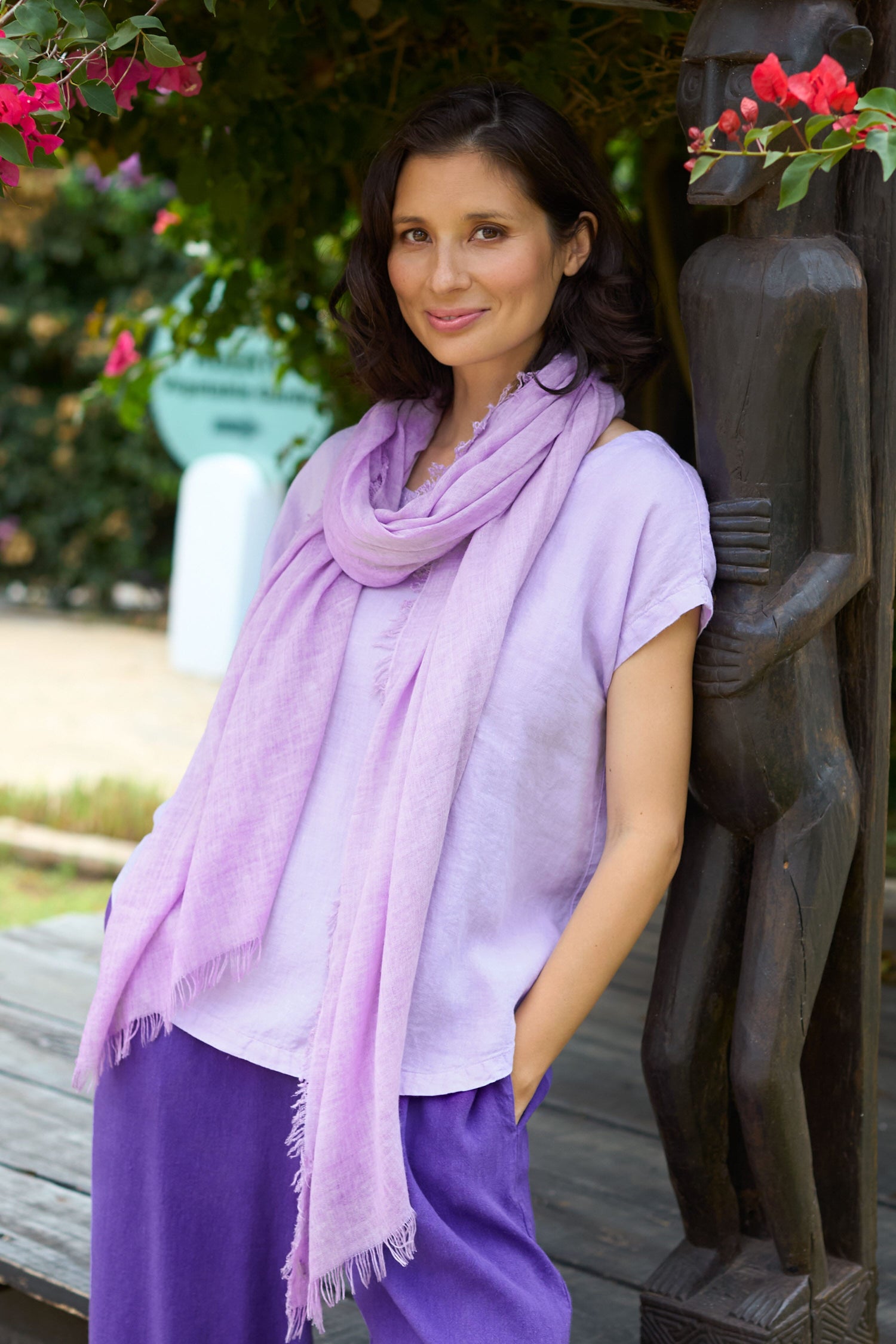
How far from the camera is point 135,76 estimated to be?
169 centimetres

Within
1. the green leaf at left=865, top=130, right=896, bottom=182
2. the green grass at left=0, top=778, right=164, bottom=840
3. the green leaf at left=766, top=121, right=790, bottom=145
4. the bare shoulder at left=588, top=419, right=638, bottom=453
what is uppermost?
the green leaf at left=766, top=121, right=790, bottom=145

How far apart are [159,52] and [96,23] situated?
0.07 meters

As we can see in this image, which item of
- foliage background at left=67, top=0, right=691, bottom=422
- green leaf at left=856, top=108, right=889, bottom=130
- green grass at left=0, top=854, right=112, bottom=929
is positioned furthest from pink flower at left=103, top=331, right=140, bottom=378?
green leaf at left=856, top=108, right=889, bottom=130

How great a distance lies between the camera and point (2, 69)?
1532mm

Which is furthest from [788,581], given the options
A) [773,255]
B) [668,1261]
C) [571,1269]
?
[571,1269]

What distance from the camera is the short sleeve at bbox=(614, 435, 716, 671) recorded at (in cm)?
151

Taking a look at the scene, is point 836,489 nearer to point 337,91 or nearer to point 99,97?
point 99,97

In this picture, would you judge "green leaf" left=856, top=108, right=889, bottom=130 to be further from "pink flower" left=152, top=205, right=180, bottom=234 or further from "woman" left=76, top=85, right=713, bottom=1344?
"pink flower" left=152, top=205, right=180, bottom=234

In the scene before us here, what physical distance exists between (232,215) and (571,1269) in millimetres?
1988

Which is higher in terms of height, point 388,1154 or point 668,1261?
point 388,1154

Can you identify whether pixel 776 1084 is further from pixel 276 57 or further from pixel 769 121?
pixel 276 57

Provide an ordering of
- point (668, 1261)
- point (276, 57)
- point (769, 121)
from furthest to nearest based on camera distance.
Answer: point (276, 57) < point (668, 1261) < point (769, 121)

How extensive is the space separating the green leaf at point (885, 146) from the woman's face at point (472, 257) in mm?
449

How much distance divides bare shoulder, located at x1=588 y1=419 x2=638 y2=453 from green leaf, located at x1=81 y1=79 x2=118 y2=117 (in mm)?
607
